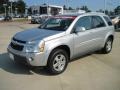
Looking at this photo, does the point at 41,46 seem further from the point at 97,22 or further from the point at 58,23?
the point at 97,22

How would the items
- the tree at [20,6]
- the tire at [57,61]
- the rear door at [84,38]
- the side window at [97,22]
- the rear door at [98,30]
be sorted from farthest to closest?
the tree at [20,6]
the side window at [97,22]
the rear door at [98,30]
the rear door at [84,38]
the tire at [57,61]

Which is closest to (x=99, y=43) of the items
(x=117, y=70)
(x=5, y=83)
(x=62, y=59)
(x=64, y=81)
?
(x=117, y=70)

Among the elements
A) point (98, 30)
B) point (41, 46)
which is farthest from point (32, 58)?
point (98, 30)

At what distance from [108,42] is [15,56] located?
13.9 ft

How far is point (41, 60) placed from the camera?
6.58 metres

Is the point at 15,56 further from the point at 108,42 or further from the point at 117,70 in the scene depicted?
the point at 108,42

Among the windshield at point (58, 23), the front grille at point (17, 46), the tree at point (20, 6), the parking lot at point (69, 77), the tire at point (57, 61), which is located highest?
the tree at point (20, 6)

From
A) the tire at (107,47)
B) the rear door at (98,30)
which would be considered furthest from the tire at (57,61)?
the tire at (107,47)

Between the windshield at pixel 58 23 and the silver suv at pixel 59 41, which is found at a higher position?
the windshield at pixel 58 23

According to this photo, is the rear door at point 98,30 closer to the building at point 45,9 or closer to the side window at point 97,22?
the side window at point 97,22

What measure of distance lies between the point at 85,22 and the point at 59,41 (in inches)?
63.9

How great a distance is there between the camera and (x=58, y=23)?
7988 millimetres

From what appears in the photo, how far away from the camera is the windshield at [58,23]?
7.64m

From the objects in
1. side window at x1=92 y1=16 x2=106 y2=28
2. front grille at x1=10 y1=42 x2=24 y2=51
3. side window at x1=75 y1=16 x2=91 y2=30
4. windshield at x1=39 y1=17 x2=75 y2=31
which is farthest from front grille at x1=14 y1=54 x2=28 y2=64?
side window at x1=92 y1=16 x2=106 y2=28
